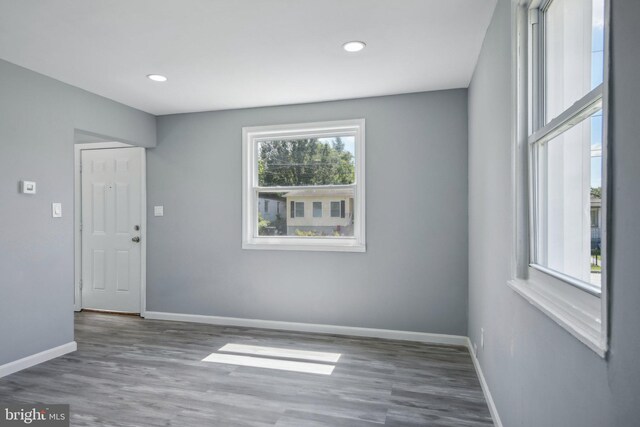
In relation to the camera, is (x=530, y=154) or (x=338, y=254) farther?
(x=338, y=254)

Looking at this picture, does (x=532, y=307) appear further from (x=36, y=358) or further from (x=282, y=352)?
(x=36, y=358)

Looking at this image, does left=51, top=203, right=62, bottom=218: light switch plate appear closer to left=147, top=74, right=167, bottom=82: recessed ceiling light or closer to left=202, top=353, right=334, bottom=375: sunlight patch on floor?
left=147, top=74, right=167, bottom=82: recessed ceiling light

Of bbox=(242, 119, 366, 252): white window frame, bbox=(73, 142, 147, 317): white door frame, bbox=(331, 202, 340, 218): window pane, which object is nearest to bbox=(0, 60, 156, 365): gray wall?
bbox=(73, 142, 147, 317): white door frame

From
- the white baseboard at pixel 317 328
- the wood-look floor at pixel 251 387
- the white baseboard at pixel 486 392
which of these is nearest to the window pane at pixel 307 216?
the white baseboard at pixel 317 328

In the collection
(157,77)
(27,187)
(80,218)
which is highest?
(157,77)

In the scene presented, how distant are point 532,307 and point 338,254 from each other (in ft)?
8.13

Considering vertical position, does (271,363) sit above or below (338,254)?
below

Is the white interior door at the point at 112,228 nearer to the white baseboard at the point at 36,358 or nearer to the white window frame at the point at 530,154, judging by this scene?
the white baseboard at the point at 36,358

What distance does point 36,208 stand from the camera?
10.2 ft

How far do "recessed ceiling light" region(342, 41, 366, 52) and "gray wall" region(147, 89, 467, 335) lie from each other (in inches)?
43.9

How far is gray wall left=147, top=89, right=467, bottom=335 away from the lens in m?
3.61

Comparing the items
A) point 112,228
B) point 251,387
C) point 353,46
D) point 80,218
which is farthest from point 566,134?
point 80,218

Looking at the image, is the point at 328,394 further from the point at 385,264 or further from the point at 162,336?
the point at 162,336

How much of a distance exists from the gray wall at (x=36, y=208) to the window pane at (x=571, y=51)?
3.52 metres
